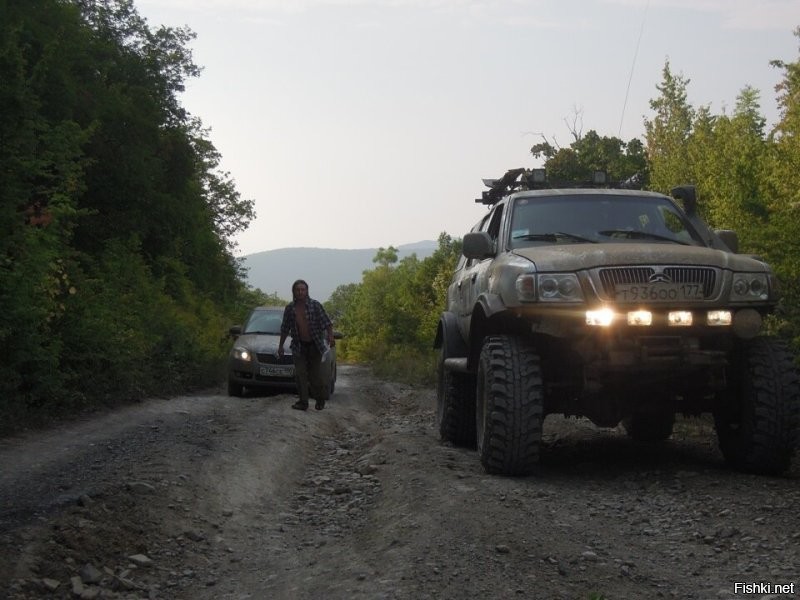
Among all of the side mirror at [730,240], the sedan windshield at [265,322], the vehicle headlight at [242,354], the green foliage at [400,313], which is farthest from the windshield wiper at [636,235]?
the green foliage at [400,313]

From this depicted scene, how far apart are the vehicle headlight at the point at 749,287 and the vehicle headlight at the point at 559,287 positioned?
1200mm

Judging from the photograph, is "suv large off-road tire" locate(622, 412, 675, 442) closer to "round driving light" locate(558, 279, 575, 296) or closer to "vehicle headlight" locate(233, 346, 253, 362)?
"round driving light" locate(558, 279, 575, 296)

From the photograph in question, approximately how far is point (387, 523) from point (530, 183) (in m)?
4.81

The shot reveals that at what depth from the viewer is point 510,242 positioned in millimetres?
8117

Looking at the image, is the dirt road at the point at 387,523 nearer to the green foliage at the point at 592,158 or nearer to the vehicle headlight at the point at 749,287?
the vehicle headlight at the point at 749,287

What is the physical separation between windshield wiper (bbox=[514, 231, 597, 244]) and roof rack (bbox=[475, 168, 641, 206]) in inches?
58.7

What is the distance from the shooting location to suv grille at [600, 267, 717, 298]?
22.3 ft

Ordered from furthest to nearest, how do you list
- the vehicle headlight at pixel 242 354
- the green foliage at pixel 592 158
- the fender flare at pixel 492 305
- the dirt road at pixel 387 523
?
the green foliage at pixel 592 158, the vehicle headlight at pixel 242 354, the fender flare at pixel 492 305, the dirt road at pixel 387 523

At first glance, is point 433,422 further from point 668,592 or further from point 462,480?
point 668,592

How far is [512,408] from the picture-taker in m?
6.95

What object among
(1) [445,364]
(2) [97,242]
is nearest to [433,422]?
(1) [445,364]

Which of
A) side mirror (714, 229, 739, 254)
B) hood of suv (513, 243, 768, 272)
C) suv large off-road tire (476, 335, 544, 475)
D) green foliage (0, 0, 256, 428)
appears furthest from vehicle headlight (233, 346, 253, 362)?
side mirror (714, 229, 739, 254)

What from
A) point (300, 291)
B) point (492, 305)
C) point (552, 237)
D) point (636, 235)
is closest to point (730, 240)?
point (636, 235)

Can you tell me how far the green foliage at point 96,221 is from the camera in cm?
1262
